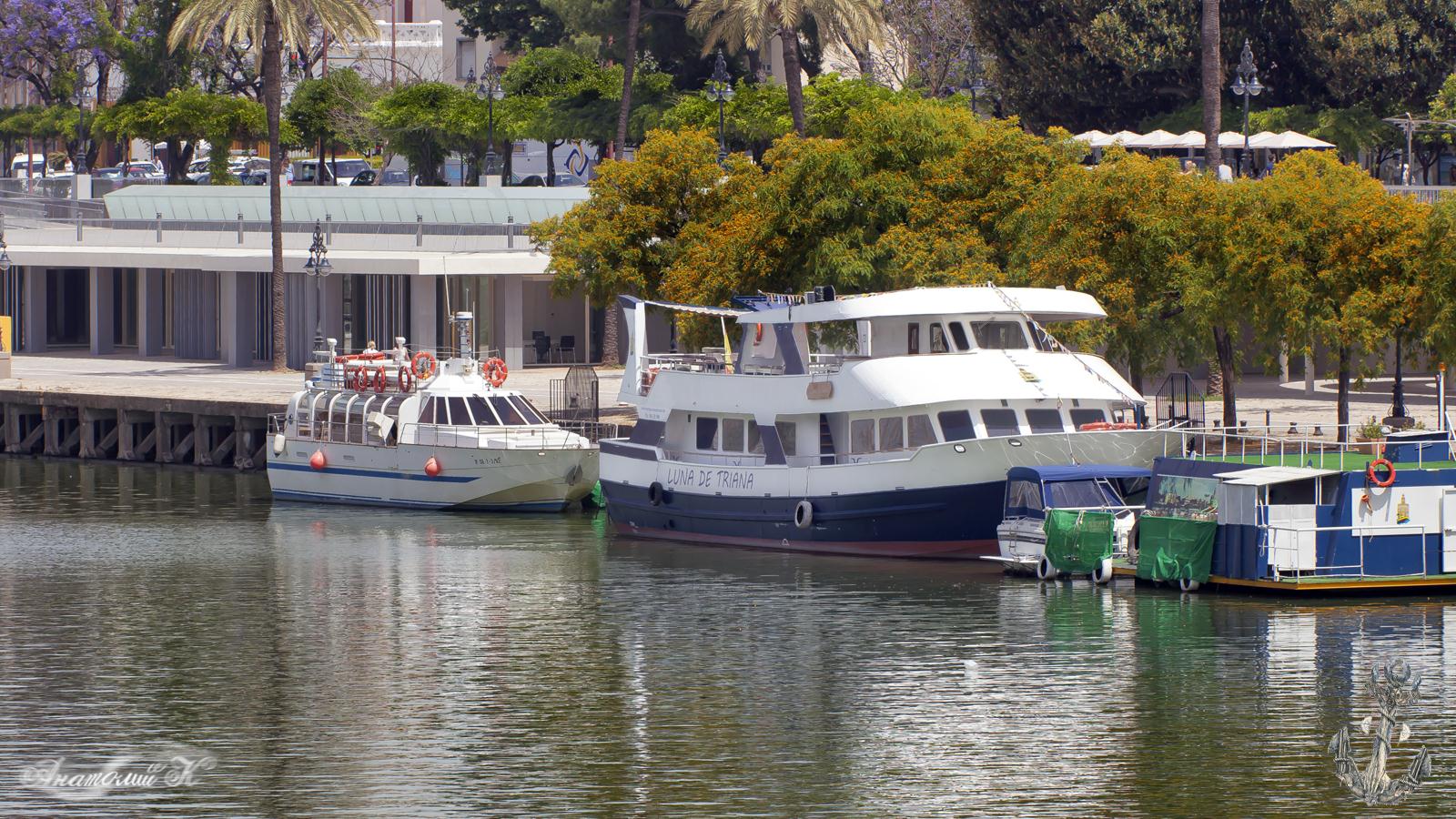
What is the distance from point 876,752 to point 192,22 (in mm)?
49809

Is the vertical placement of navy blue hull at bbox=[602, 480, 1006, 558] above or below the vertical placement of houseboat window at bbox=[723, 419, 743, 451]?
below

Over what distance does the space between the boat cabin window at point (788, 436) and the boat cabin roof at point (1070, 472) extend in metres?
5.94

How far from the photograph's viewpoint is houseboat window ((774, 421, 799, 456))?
47.7 metres

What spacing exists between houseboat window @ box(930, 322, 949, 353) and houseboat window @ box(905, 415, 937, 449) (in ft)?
7.26

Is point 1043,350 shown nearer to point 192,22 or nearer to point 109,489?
point 109,489

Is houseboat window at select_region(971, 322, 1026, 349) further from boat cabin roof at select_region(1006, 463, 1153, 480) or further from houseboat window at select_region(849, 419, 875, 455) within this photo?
boat cabin roof at select_region(1006, 463, 1153, 480)

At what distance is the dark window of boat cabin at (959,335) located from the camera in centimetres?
4678

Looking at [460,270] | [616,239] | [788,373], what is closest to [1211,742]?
[788,373]

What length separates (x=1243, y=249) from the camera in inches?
1972

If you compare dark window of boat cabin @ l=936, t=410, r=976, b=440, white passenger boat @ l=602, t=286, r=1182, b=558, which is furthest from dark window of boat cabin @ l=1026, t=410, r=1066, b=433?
dark window of boat cabin @ l=936, t=410, r=976, b=440

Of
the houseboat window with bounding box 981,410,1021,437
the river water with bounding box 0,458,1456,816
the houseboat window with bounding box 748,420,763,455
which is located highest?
the houseboat window with bounding box 981,410,1021,437

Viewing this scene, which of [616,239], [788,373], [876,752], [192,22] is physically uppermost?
[192,22]

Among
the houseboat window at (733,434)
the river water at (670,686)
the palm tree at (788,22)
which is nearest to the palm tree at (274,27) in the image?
the palm tree at (788,22)

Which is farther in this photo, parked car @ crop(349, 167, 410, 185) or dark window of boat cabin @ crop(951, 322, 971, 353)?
parked car @ crop(349, 167, 410, 185)
